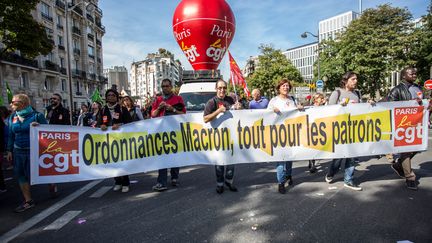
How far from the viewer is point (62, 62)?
41.4 metres

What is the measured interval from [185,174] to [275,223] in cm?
319

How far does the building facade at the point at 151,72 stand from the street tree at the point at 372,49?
81.0 metres

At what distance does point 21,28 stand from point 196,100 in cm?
1133

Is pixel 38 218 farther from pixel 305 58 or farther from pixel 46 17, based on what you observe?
pixel 305 58

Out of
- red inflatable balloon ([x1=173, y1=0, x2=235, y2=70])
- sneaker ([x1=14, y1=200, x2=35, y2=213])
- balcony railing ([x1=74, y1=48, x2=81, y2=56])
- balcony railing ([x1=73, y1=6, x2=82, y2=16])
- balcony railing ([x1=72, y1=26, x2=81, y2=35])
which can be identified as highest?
balcony railing ([x1=73, y1=6, x2=82, y2=16])

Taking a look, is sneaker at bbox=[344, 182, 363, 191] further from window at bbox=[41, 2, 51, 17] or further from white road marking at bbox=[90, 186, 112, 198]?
window at bbox=[41, 2, 51, 17]

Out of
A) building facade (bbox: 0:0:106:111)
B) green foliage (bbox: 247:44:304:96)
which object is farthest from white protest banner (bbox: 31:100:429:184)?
green foliage (bbox: 247:44:304:96)

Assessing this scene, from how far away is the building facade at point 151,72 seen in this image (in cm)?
11262

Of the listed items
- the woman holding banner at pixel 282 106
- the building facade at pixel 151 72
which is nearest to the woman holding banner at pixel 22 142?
the woman holding banner at pixel 282 106

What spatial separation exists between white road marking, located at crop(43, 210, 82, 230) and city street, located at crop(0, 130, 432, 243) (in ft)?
0.04

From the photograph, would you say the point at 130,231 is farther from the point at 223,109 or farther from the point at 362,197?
the point at 362,197

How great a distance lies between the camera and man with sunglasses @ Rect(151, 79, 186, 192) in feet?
17.0

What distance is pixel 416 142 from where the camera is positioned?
5.11m

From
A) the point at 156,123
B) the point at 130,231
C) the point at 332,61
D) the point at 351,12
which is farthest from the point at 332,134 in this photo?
the point at 351,12
